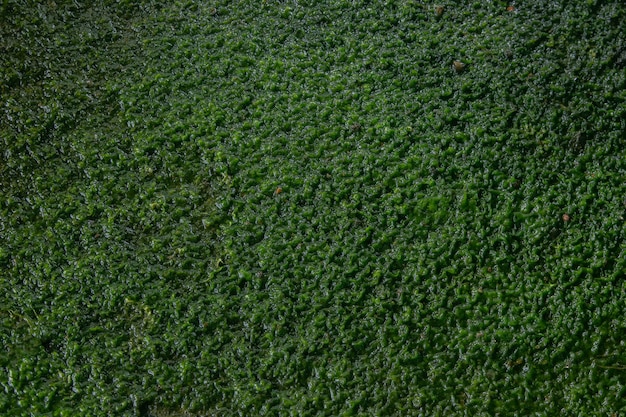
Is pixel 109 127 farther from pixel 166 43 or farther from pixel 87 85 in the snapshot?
pixel 166 43

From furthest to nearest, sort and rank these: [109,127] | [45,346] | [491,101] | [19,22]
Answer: [19,22] < [109,127] < [491,101] < [45,346]

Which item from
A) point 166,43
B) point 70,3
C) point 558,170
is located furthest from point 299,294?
point 70,3

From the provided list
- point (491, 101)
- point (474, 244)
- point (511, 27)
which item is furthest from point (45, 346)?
point (511, 27)

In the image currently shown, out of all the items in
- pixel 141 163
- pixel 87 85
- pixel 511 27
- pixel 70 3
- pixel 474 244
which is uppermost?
pixel 70 3

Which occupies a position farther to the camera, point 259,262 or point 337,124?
point 337,124

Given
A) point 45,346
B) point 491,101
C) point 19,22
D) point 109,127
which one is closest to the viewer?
point 45,346

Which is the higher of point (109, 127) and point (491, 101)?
point (109, 127)
